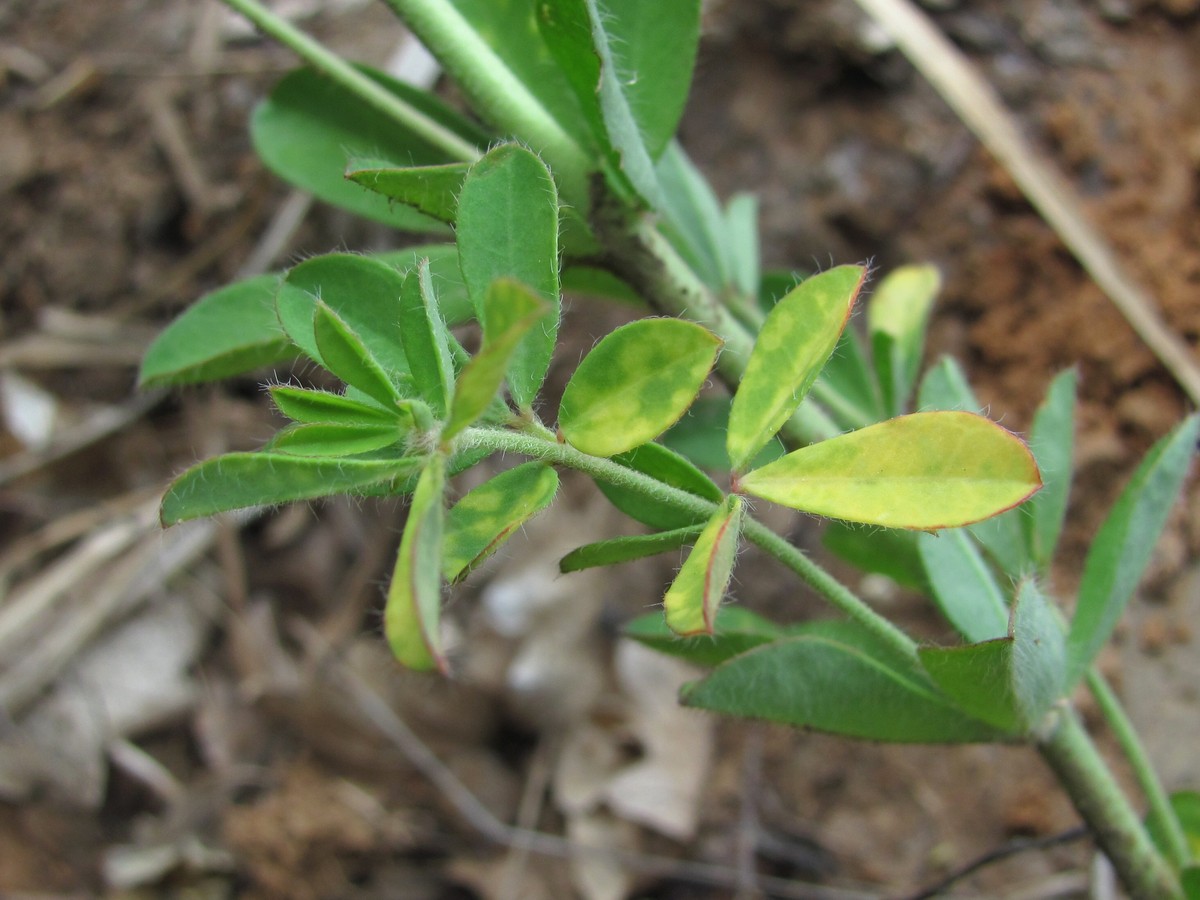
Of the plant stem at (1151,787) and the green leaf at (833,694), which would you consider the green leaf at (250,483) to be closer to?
the green leaf at (833,694)

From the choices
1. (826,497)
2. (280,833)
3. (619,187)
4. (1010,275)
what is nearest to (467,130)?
(619,187)

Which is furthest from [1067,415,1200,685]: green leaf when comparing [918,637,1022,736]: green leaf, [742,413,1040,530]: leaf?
[742,413,1040,530]: leaf

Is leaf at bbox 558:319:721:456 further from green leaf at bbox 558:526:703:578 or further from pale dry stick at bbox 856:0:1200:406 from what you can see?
pale dry stick at bbox 856:0:1200:406

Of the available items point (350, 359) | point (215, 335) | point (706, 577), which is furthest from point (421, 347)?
point (215, 335)

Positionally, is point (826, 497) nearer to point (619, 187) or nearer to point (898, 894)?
point (619, 187)

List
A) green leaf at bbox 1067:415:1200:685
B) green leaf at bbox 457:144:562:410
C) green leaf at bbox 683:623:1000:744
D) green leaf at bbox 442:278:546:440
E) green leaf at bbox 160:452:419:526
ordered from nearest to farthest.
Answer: green leaf at bbox 442:278:546:440, green leaf at bbox 160:452:419:526, green leaf at bbox 457:144:562:410, green leaf at bbox 683:623:1000:744, green leaf at bbox 1067:415:1200:685

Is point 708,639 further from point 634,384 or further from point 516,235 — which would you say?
point 516,235

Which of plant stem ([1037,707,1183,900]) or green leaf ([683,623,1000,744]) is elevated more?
green leaf ([683,623,1000,744])

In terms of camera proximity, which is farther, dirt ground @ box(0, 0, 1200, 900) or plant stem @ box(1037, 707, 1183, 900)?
dirt ground @ box(0, 0, 1200, 900)
